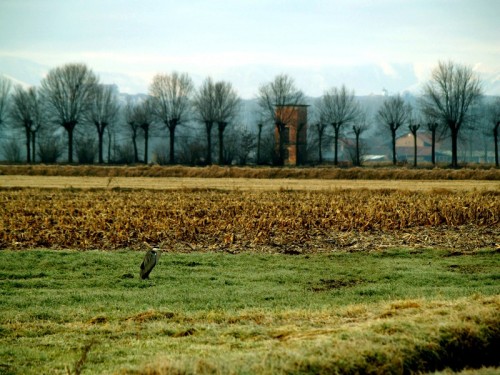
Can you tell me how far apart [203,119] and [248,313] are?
97.0 metres

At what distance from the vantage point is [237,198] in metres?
36.1

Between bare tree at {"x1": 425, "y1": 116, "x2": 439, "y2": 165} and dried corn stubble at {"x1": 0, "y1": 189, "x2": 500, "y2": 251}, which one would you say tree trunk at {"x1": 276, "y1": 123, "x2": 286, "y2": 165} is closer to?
bare tree at {"x1": 425, "y1": 116, "x2": 439, "y2": 165}

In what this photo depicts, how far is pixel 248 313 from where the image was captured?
41.3 feet

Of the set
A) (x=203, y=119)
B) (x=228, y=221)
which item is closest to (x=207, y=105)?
(x=203, y=119)

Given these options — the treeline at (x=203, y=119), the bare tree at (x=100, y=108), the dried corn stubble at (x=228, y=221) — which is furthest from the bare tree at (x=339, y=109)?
the dried corn stubble at (x=228, y=221)

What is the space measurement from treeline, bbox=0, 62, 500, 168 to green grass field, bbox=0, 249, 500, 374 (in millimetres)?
72641

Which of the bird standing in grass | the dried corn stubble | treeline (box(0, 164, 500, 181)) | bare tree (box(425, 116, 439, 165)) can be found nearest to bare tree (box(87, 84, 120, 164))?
treeline (box(0, 164, 500, 181))

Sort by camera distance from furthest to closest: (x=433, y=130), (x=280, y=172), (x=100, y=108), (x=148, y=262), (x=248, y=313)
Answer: (x=100, y=108) < (x=433, y=130) < (x=280, y=172) < (x=148, y=262) < (x=248, y=313)

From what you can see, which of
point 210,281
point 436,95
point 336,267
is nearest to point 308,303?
point 210,281

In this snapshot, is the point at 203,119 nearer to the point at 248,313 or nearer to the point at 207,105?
the point at 207,105

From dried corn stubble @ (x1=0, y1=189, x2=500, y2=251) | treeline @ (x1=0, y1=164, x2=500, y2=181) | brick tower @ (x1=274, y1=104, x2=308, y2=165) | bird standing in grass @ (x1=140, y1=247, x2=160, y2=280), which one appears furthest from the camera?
brick tower @ (x1=274, y1=104, x2=308, y2=165)

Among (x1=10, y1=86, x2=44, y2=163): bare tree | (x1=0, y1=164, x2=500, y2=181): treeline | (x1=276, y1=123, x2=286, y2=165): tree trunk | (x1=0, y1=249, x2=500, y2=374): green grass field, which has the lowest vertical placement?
(x1=0, y1=249, x2=500, y2=374): green grass field

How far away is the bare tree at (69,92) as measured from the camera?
347 ft

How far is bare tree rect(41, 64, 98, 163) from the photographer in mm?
105750
